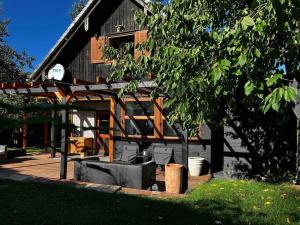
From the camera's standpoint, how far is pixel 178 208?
629 centimetres

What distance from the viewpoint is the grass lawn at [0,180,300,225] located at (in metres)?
5.50

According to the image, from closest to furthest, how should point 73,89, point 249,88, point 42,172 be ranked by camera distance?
point 249,88, point 42,172, point 73,89

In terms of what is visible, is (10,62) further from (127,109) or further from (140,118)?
(140,118)

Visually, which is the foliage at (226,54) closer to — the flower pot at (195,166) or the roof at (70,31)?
the flower pot at (195,166)

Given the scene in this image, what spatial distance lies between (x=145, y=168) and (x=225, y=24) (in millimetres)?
3728

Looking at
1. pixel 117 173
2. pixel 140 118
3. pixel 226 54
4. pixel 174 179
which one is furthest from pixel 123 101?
pixel 226 54

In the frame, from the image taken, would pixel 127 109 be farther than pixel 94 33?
No

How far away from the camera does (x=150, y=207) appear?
6316mm

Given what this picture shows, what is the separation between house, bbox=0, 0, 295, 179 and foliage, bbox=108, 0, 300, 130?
4287 millimetres

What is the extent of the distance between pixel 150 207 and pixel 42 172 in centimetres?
533

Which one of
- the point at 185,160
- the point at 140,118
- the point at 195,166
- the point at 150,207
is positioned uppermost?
the point at 140,118

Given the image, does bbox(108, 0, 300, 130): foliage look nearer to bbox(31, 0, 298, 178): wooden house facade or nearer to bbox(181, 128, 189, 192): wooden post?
bbox(181, 128, 189, 192): wooden post

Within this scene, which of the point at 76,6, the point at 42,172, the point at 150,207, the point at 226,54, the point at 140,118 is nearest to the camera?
the point at 226,54

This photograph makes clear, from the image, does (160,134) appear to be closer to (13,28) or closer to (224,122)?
(224,122)
